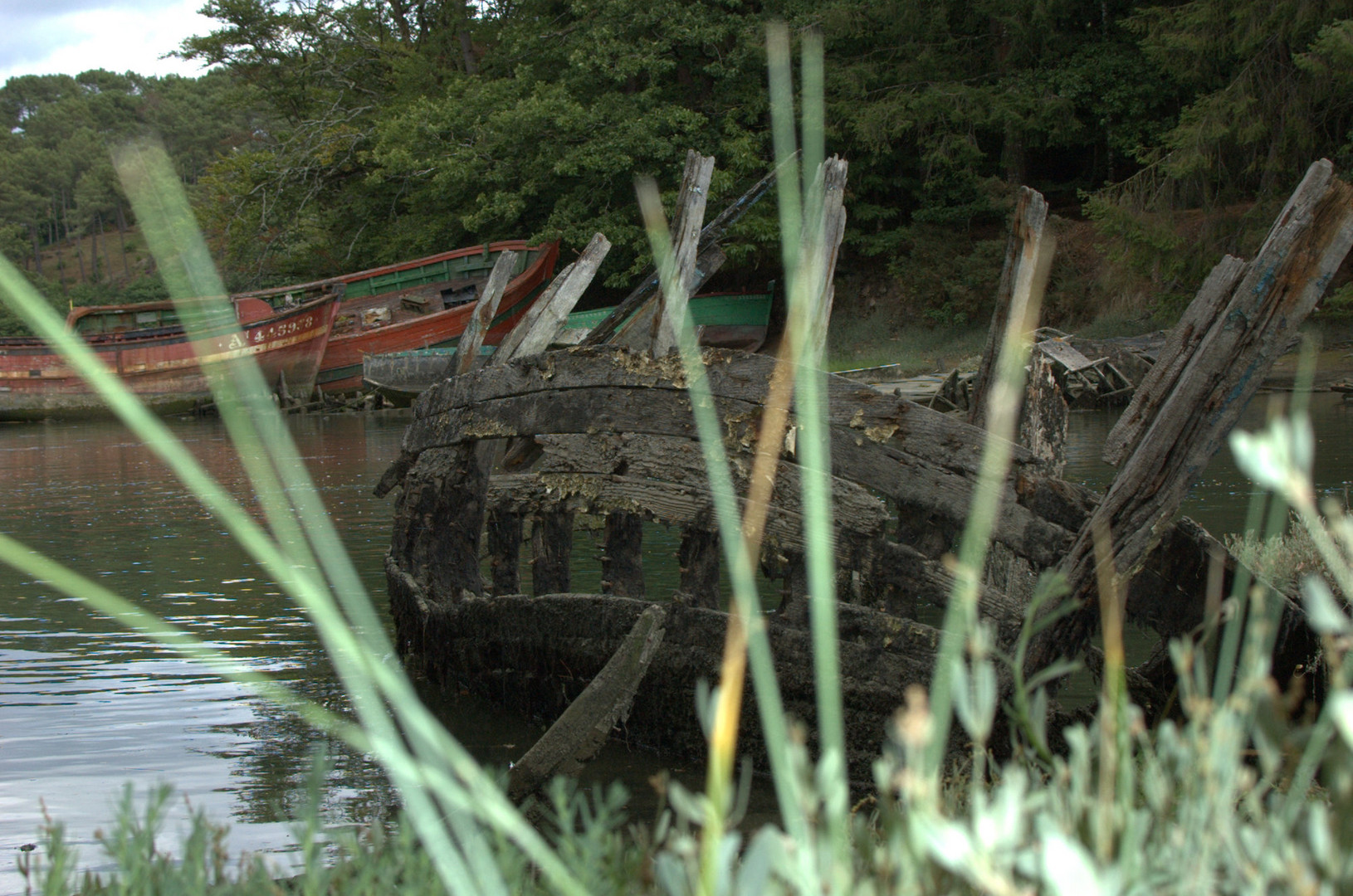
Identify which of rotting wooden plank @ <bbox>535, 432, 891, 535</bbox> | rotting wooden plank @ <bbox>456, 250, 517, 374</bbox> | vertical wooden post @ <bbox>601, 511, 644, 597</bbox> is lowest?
vertical wooden post @ <bbox>601, 511, 644, 597</bbox>

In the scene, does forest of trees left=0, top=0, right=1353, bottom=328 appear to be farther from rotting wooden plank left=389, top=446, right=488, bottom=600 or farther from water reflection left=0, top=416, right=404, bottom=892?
rotting wooden plank left=389, top=446, right=488, bottom=600

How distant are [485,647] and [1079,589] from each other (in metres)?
3.07

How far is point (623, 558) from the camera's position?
210 inches

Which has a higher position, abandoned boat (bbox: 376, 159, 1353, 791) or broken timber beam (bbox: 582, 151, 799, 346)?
broken timber beam (bbox: 582, 151, 799, 346)

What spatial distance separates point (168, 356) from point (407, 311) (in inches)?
240

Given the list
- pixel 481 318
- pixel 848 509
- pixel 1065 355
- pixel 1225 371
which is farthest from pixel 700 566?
pixel 1065 355

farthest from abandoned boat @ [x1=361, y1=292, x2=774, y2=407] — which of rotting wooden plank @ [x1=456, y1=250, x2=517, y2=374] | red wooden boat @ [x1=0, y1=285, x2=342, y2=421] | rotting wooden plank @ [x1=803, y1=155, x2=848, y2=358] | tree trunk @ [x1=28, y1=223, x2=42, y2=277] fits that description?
tree trunk @ [x1=28, y1=223, x2=42, y2=277]

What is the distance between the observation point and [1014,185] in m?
29.1

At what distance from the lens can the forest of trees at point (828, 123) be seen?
22.9 m

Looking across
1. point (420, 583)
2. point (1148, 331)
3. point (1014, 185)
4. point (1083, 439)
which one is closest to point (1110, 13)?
point (1014, 185)

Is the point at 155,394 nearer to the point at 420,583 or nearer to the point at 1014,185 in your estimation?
the point at 1014,185

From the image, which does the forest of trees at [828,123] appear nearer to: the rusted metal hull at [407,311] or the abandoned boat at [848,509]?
the rusted metal hull at [407,311]

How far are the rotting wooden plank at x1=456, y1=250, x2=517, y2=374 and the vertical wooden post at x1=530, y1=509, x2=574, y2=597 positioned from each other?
1.28 meters

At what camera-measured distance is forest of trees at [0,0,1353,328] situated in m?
22.9
